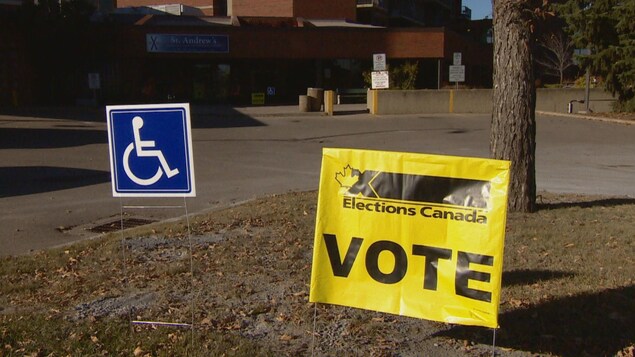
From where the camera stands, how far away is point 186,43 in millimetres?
39531

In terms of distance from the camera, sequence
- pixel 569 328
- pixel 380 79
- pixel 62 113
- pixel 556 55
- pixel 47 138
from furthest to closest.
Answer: pixel 556 55
pixel 62 113
pixel 380 79
pixel 47 138
pixel 569 328

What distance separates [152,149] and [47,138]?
18.4 metres

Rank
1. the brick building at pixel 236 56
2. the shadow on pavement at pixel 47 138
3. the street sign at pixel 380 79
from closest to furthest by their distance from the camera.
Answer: the shadow on pavement at pixel 47 138, the street sign at pixel 380 79, the brick building at pixel 236 56

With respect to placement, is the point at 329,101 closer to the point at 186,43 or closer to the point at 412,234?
the point at 186,43

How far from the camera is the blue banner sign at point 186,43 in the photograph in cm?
3894

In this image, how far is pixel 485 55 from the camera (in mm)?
54250

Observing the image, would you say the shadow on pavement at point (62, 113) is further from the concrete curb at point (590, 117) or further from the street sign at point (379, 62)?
the concrete curb at point (590, 117)

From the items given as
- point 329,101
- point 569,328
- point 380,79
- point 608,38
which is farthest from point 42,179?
point 608,38

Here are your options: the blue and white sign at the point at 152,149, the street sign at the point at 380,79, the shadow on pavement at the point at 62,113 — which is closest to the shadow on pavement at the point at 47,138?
the shadow on pavement at the point at 62,113

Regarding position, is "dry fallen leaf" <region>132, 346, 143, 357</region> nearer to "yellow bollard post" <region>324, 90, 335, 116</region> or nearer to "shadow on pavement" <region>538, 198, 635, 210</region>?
"shadow on pavement" <region>538, 198, 635, 210</region>

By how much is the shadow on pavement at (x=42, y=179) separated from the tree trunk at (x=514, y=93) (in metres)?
8.50

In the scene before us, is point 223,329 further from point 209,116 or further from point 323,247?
point 209,116

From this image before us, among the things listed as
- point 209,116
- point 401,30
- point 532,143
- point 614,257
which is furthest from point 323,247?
point 401,30

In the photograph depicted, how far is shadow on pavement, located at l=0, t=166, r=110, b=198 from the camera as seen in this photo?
528 inches
